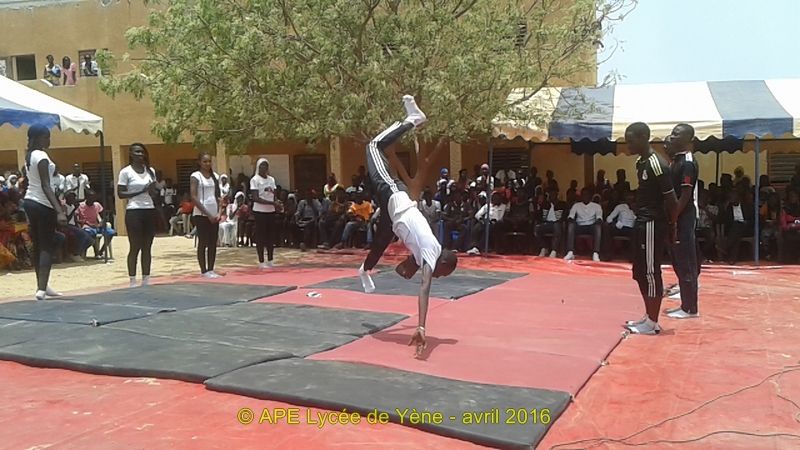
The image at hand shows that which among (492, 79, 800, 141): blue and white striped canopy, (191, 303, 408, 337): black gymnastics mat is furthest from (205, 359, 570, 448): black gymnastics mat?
(492, 79, 800, 141): blue and white striped canopy

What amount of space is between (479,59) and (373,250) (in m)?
4.89

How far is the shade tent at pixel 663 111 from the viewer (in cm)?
1089

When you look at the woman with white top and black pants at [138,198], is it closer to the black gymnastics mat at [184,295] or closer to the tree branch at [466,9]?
the black gymnastics mat at [184,295]

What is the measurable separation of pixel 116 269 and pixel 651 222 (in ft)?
28.5

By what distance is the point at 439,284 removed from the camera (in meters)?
8.82

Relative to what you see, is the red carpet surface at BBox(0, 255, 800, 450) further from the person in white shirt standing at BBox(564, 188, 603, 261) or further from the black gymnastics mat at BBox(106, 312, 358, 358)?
the person in white shirt standing at BBox(564, 188, 603, 261)

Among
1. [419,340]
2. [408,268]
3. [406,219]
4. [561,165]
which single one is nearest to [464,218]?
[561,165]

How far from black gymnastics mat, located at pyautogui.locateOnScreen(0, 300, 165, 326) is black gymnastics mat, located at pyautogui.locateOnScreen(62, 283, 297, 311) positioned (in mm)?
226

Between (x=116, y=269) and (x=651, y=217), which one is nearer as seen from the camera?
(x=651, y=217)

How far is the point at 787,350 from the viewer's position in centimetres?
575

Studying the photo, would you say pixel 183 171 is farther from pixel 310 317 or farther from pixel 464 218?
pixel 310 317

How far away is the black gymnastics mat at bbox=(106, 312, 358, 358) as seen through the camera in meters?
5.55

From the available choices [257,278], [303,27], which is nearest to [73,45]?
[303,27]

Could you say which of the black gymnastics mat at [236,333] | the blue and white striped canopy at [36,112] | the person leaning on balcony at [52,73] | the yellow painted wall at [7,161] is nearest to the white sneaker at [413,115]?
the black gymnastics mat at [236,333]
